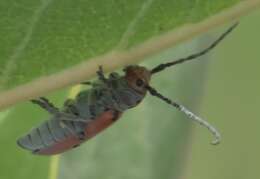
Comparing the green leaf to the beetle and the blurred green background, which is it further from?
the beetle

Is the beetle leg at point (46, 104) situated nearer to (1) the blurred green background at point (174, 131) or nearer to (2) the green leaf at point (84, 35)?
(1) the blurred green background at point (174, 131)

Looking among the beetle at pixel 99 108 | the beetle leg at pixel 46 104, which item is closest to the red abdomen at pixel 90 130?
the beetle at pixel 99 108

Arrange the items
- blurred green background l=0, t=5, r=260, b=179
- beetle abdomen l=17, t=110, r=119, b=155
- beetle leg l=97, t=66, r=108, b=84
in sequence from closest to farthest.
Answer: beetle leg l=97, t=66, r=108, b=84 → blurred green background l=0, t=5, r=260, b=179 → beetle abdomen l=17, t=110, r=119, b=155

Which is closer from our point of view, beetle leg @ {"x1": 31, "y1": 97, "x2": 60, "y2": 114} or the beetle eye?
beetle leg @ {"x1": 31, "y1": 97, "x2": 60, "y2": 114}

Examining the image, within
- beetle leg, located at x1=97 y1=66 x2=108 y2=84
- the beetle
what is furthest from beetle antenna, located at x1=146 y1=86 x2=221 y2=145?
beetle leg, located at x1=97 y1=66 x2=108 y2=84

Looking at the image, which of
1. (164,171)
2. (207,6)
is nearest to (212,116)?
(164,171)

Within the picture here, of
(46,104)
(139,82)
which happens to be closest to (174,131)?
(139,82)

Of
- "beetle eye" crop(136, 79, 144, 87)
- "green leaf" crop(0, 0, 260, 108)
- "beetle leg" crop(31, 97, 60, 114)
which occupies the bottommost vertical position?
"green leaf" crop(0, 0, 260, 108)

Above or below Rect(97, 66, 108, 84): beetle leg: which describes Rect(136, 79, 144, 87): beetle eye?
above
